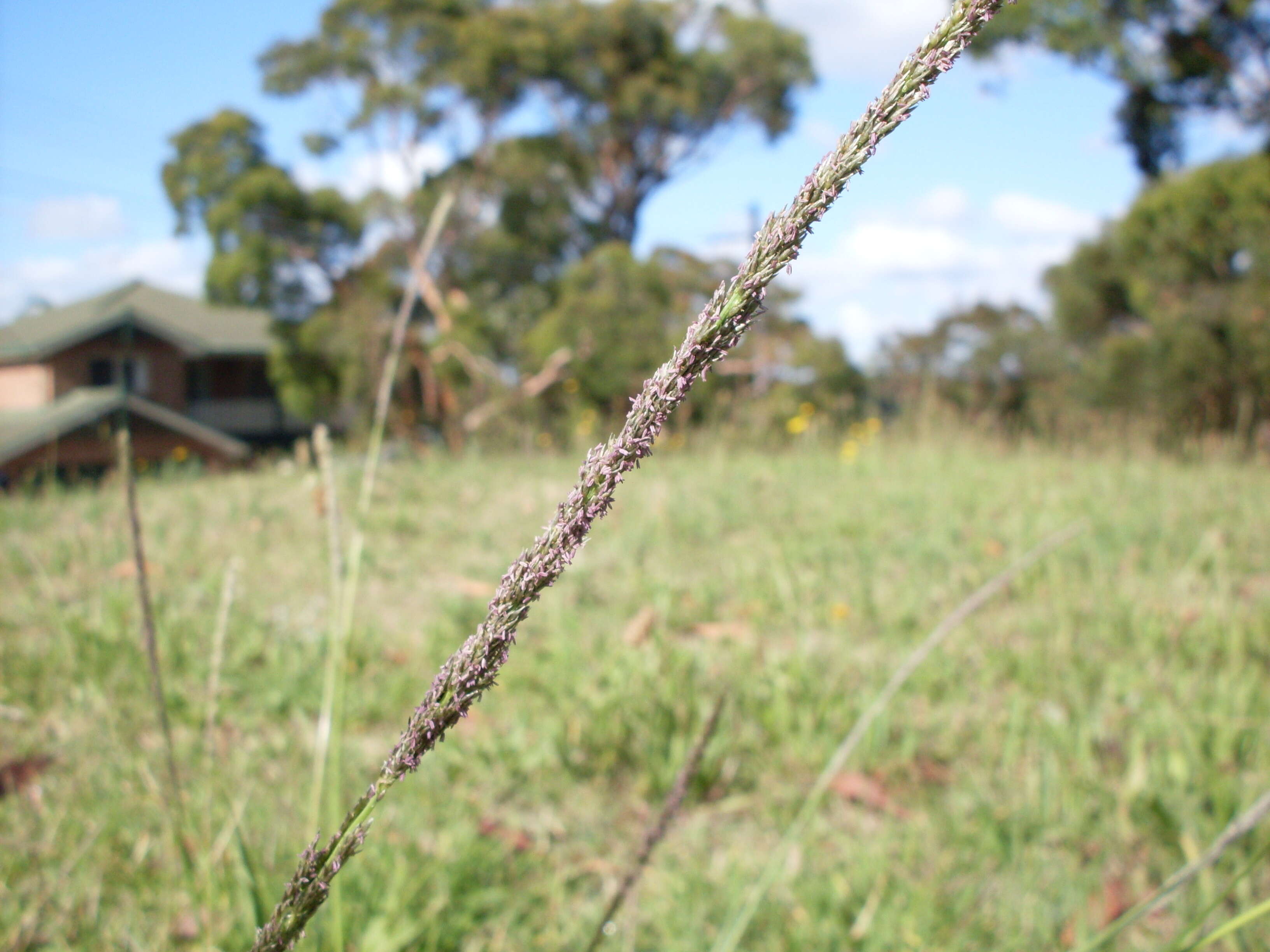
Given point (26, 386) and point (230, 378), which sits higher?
point (230, 378)

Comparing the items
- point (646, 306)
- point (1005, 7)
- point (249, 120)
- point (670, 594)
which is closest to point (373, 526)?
point (670, 594)

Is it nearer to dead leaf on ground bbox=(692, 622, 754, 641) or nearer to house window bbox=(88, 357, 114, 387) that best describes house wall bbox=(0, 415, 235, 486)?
house window bbox=(88, 357, 114, 387)

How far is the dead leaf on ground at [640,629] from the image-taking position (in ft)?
9.25

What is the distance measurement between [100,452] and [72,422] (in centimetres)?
836

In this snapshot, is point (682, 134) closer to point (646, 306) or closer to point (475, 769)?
point (646, 306)

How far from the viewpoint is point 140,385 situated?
72.3ft

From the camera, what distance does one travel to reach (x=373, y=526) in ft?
14.5

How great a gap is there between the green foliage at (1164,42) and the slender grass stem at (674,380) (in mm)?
12469

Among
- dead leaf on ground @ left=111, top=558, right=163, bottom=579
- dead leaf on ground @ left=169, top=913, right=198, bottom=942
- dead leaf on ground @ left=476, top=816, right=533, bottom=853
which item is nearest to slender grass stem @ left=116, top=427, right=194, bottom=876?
dead leaf on ground @ left=169, top=913, right=198, bottom=942

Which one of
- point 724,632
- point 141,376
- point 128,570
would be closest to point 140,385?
point 141,376

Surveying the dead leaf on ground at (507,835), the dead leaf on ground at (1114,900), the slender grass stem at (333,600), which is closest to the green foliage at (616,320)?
the dead leaf on ground at (507,835)

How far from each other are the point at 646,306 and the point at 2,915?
47.2 feet

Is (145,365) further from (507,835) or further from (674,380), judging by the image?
(674,380)

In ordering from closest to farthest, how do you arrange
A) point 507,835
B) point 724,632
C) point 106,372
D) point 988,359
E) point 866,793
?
point 507,835 → point 866,793 → point 724,632 → point 106,372 → point 988,359
